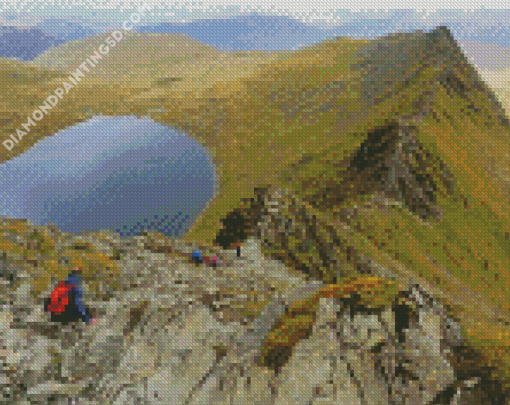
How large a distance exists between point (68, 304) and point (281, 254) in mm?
12435

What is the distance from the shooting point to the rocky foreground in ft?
38.0

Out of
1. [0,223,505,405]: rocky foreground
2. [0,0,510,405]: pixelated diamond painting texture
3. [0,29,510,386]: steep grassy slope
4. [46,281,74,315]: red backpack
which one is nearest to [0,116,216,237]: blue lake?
[0,0,510,405]: pixelated diamond painting texture

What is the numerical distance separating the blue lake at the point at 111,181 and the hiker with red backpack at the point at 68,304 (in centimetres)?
3964

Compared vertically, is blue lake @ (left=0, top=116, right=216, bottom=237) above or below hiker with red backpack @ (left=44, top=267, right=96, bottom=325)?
above

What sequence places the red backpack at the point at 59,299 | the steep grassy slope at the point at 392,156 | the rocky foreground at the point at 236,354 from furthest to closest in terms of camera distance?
1. the steep grassy slope at the point at 392,156
2. the red backpack at the point at 59,299
3. the rocky foreground at the point at 236,354

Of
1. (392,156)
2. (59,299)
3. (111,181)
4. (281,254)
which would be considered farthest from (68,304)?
(111,181)

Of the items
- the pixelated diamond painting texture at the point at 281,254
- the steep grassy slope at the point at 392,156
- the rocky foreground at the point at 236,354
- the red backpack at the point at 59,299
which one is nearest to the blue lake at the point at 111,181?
the pixelated diamond painting texture at the point at 281,254

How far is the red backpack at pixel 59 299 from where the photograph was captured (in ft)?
47.7

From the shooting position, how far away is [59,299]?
48.1 ft

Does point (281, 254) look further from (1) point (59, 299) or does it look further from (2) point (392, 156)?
(2) point (392, 156)

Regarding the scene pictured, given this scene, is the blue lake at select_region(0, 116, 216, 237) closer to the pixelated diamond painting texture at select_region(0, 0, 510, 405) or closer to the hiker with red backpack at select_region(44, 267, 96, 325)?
the pixelated diamond painting texture at select_region(0, 0, 510, 405)

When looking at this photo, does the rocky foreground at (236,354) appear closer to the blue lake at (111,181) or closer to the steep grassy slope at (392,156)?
the steep grassy slope at (392,156)

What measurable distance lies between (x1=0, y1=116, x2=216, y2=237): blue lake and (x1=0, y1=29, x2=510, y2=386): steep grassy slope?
190 inches

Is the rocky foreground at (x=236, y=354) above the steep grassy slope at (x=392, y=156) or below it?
below
